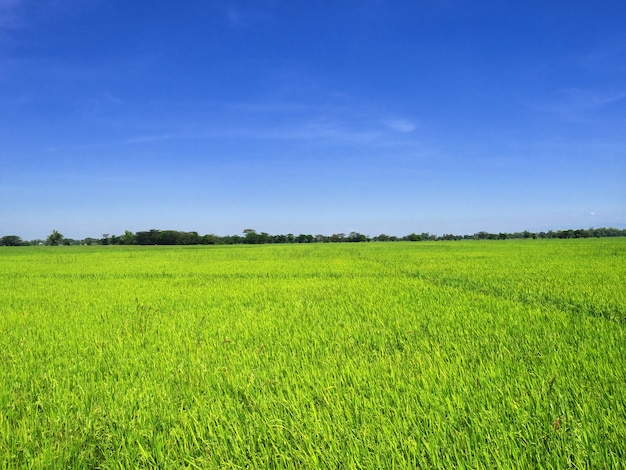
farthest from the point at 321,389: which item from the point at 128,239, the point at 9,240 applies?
the point at 9,240

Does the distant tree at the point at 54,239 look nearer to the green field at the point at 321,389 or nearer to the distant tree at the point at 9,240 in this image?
the distant tree at the point at 9,240

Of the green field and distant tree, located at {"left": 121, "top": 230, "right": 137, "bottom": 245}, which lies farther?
distant tree, located at {"left": 121, "top": 230, "right": 137, "bottom": 245}

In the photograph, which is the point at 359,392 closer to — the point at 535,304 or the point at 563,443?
the point at 563,443

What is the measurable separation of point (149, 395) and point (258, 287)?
683cm

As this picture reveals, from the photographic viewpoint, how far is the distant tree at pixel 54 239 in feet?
331

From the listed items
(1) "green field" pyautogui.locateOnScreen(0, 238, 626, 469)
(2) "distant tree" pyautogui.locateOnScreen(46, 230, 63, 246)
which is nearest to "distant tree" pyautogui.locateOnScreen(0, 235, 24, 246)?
(2) "distant tree" pyautogui.locateOnScreen(46, 230, 63, 246)

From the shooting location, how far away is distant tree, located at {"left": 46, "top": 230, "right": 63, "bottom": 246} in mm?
100800

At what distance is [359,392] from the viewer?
2803mm

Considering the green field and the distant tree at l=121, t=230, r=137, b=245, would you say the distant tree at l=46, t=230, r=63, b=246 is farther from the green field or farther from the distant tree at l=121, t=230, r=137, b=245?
the green field

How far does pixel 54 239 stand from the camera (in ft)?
338

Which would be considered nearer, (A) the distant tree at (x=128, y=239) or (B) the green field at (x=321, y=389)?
(B) the green field at (x=321, y=389)

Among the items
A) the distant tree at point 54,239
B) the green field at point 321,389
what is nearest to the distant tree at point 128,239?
the distant tree at point 54,239

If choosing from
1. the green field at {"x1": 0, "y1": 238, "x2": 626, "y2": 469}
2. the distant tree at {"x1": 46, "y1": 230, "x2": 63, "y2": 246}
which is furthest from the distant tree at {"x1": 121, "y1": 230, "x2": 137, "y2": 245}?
the green field at {"x1": 0, "y1": 238, "x2": 626, "y2": 469}

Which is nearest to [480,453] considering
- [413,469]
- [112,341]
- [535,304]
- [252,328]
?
[413,469]
